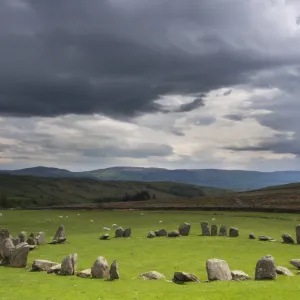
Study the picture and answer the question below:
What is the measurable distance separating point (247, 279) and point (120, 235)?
27.5m

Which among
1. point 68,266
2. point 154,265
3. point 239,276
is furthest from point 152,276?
point 68,266

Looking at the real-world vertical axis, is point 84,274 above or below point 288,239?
below

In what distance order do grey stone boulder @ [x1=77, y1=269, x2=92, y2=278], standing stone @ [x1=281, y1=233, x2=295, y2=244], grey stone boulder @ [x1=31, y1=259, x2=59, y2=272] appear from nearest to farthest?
grey stone boulder @ [x1=77, y1=269, x2=92, y2=278], grey stone boulder @ [x1=31, y1=259, x2=59, y2=272], standing stone @ [x1=281, y1=233, x2=295, y2=244]

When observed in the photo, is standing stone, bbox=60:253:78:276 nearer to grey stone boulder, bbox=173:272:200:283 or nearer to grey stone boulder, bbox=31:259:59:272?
grey stone boulder, bbox=31:259:59:272

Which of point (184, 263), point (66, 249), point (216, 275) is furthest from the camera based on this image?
point (66, 249)

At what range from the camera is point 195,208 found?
4126 inches

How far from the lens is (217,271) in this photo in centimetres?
2752

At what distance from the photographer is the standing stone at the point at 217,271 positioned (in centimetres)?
2742

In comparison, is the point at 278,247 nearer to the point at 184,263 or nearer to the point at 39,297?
the point at 184,263

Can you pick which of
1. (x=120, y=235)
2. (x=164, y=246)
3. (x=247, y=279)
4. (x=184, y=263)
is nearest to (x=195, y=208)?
(x=120, y=235)

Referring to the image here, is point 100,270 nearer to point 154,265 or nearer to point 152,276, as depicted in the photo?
point 152,276

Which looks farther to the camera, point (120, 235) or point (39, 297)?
point (120, 235)

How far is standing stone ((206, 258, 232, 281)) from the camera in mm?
27422

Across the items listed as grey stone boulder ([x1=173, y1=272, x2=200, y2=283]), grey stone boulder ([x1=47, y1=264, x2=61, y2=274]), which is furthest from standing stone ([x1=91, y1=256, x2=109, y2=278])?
grey stone boulder ([x1=173, y1=272, x2=200, y2=283])
